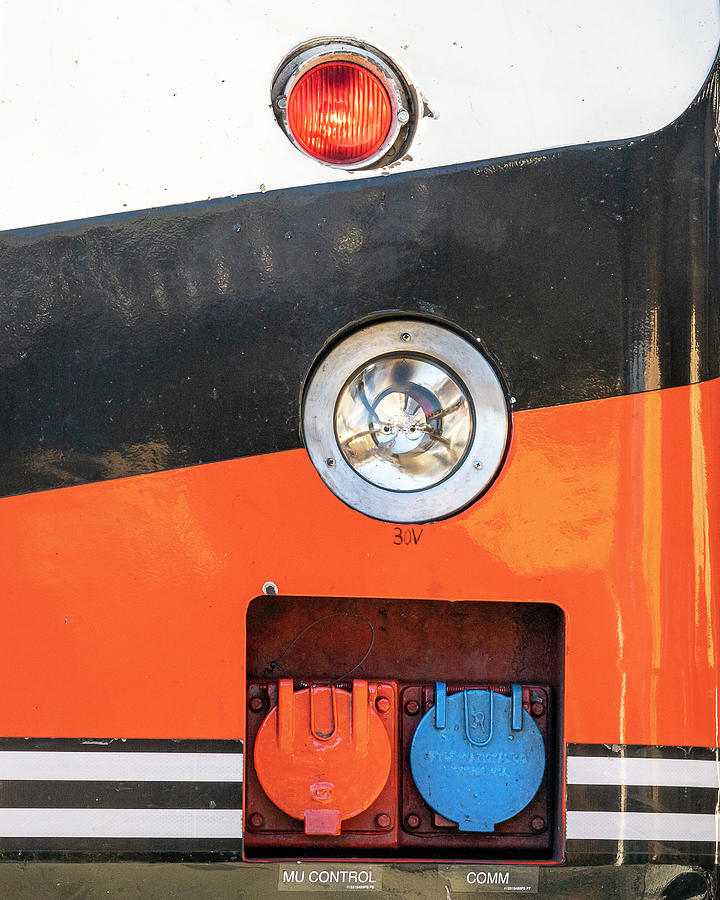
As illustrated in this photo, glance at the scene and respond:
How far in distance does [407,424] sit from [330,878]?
0.75 m

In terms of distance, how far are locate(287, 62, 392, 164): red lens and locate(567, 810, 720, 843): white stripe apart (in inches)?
45.8

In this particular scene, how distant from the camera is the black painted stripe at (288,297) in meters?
1.56

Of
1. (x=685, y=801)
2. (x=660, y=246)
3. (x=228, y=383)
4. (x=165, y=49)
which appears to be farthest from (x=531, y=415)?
(x=165, y=49)

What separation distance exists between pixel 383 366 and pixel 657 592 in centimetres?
59

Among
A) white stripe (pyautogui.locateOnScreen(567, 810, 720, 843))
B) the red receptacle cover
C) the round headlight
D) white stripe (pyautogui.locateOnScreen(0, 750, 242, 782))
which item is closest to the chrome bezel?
the round headlight

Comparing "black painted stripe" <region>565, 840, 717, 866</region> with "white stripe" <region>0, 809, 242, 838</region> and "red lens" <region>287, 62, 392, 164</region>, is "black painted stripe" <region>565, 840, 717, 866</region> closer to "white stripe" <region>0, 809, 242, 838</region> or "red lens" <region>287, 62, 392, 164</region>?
"white stripe" <region>0, 809, 242, 838</region>

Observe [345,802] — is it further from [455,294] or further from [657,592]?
[455,294]

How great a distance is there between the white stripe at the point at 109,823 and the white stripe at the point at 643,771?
1.86ft

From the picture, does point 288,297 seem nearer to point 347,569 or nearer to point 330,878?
point 347,569

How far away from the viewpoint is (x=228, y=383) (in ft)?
5.13

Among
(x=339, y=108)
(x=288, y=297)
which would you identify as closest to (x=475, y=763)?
(x=288, y=297)

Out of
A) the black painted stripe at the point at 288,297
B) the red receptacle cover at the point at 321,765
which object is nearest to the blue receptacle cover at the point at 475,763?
the red receptacle cover at the point at 321,765

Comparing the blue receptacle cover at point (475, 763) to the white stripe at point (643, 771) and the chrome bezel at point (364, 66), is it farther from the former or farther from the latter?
the chrome bezel at point (364, 66)

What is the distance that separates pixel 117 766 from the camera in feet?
5.06
